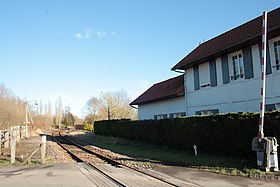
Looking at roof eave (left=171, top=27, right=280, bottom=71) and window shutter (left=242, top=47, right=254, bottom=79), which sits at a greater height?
roof eave (left=171, top=27, right=280, bottom=71)

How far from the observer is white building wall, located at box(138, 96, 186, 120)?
79.8 ft

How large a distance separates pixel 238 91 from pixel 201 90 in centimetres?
370

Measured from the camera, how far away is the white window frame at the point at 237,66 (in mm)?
17527

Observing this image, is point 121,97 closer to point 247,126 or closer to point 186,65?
point 186,65

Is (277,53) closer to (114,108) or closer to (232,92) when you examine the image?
(232,92)

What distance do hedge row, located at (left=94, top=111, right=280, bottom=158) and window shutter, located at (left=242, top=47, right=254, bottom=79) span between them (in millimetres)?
3946

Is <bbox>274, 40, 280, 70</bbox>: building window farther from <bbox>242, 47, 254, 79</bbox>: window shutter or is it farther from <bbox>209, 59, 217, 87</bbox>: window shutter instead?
<bbox>209, 59, 217, 87</bbox>: window shutter

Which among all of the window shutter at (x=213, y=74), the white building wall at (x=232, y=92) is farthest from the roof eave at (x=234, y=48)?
the window shutter at (x=213, y=74)

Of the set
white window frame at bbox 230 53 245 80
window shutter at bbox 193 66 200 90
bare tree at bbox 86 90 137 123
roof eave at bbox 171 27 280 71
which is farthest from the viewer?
bare tree at bbox 86 90 137 123

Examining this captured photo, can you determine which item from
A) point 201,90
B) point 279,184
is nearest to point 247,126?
point 279,184

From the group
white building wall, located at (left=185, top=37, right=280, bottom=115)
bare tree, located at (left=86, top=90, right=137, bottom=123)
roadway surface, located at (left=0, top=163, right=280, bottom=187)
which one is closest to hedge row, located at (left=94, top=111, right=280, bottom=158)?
roadway surface, located at (left=0, top=163, right=280, bottom=187)

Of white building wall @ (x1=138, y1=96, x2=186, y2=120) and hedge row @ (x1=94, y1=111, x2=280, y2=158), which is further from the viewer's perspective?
white building wall @ (x1=138, y1=96, x2=186, y2=120)

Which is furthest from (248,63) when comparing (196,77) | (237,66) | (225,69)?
(196,77)

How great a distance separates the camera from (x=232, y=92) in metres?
18.2
